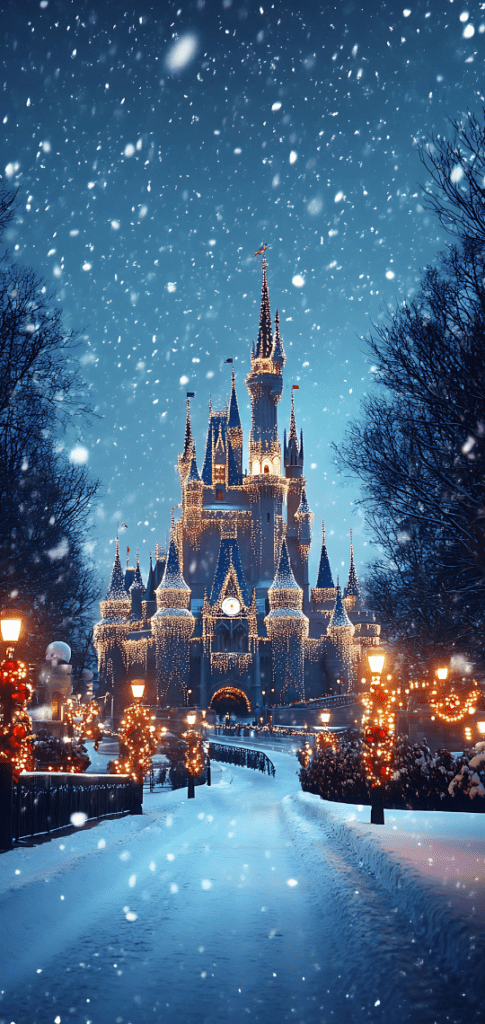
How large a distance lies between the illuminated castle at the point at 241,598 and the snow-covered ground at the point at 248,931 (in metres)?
59.3

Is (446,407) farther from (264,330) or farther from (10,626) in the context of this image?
(264,330)

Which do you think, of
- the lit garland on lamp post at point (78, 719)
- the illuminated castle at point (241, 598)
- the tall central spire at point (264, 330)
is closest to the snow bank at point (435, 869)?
the lit garland on lamp post at point (78, 719)

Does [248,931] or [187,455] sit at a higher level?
[187,455]

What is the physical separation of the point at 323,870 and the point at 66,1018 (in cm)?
606

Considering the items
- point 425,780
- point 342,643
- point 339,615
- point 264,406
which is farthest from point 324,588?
point 425,780

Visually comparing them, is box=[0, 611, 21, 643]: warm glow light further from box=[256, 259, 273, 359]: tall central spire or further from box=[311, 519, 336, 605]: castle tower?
box=[256, 259, 273, 359]: tall central spire

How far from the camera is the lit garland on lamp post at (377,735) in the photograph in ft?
44.7

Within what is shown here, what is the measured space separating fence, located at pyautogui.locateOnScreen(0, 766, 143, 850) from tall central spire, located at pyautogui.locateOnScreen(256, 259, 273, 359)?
6938 cm

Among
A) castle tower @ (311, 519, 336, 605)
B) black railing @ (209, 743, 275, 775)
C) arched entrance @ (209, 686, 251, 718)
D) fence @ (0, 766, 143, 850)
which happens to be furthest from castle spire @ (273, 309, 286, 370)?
fence @ (0, 766, 143, 850)

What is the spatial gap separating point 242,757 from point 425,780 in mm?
31008

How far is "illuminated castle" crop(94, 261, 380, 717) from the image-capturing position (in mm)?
72000

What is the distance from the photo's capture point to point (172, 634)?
234 ft

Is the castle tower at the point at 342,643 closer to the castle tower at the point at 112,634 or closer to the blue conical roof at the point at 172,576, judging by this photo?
the blue conical roof at the point at 172,576

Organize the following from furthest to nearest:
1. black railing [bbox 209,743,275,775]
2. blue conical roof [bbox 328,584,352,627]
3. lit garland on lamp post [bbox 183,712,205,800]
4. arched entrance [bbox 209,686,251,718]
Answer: blue conical roof [bbox 328,584,352,627] → arched entrance [bbox 209,686,251,718] → black railing [bbox 209,743,275,775] → lit garland on lamp post [bbox 183,712,205,800]
